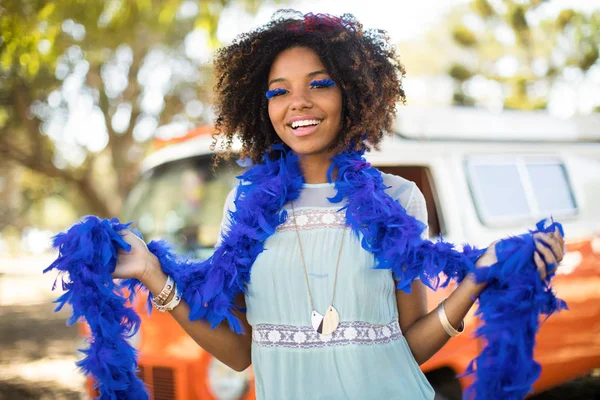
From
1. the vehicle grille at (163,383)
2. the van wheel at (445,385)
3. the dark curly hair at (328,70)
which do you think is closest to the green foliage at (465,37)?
the van wheel at (445,385)

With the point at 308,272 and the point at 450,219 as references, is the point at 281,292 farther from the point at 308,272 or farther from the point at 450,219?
the point at 450,219

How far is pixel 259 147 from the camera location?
91.5 inches

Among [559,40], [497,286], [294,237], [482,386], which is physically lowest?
[482,386]

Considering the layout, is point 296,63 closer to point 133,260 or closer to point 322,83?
point 322,83

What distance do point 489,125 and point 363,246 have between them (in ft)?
9.75

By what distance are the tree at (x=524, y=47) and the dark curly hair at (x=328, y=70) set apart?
1290 centimetres

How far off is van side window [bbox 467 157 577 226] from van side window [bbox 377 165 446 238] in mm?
273

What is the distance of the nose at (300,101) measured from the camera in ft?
6.45

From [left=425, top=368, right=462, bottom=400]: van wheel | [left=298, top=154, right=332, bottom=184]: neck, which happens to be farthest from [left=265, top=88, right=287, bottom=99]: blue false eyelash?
[left=425, top=368, right=462, bottom=400]: van wheel

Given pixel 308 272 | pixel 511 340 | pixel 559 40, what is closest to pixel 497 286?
pixel 511 340

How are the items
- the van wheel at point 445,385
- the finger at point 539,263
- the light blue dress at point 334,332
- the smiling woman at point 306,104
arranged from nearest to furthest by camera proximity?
the finger at point 539,263
the light blue dress at point 334,332
the smiling woman at point 306,104
the van wheel at point 445,385

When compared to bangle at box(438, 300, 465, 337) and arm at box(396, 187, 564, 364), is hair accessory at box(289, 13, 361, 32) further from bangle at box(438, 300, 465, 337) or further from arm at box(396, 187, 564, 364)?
bangle at box(438, 300, 465, 337)

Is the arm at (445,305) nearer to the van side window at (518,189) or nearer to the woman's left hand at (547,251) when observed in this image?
the woman's left hand at (547,251)

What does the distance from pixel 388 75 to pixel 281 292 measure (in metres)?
0.84
